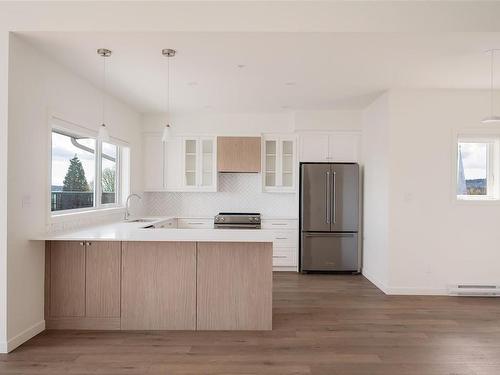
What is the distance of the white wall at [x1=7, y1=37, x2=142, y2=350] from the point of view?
2967mm

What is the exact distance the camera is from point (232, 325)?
3.42 m

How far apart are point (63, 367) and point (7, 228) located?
3.78 feet

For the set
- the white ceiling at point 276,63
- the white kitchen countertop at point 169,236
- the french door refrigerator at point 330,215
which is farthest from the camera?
the french door refrigerator at point 330,215

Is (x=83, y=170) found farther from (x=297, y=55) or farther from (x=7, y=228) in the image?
(x=297, y=55)

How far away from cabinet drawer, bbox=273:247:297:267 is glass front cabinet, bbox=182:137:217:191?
1.50 m

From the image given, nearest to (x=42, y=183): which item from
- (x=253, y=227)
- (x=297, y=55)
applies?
(x=297, y=55)

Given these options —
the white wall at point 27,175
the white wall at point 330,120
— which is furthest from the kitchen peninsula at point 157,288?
the white wall at point 330,120

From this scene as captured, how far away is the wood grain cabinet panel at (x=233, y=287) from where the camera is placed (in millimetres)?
3404

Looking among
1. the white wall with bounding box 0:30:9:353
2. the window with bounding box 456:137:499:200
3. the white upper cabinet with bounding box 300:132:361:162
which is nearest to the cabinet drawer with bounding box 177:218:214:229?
the white upper cabinet with bounding box 300:132:361:162

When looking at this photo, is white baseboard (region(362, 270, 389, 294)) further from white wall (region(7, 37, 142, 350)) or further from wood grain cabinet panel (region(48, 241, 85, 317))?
white wall (region(7, 37, 142, 350))

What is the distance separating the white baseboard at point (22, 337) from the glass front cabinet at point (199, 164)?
3.28m

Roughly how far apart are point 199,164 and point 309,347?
151 inches

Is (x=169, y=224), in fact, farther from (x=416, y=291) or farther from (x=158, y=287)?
(x=416, y=291)

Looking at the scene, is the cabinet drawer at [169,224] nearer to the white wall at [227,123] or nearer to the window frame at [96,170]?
the window frame at [96,170]
